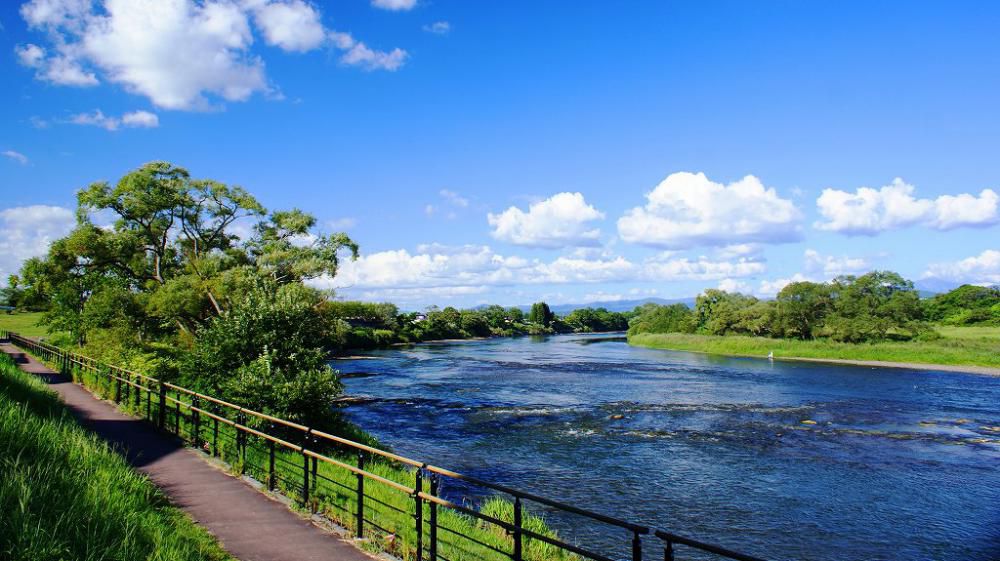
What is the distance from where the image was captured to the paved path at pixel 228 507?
7871 millimetres

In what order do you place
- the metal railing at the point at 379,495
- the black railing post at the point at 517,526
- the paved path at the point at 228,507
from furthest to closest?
1. the paved path at the point at 228,507
2. the metal railing at the point at 379,495
3. the black railing post at the point at 517,526

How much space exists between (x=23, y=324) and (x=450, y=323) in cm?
6936

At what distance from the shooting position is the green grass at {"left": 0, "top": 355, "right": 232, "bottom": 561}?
17.8 feet

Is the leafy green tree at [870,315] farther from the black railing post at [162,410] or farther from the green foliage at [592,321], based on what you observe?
the green foliage at [592,321]

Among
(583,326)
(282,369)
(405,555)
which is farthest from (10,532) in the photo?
(583,326)

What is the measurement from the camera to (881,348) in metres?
61.1

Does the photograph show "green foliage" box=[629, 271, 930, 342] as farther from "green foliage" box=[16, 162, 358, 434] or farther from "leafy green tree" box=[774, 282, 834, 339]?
"green foliage" box=[16, 162, 358, 434]

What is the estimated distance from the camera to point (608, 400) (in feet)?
114

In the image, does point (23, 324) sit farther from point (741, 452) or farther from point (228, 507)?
point (741, 452)

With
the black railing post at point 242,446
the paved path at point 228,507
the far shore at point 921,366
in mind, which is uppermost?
the black railing post at point 242,446

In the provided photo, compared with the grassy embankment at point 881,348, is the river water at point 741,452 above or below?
below

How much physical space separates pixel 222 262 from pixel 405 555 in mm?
31791

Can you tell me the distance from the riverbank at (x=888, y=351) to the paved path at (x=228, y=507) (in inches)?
2222

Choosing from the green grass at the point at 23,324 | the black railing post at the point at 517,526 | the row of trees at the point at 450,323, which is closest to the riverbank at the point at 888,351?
the row of trees at the point at 450,323
